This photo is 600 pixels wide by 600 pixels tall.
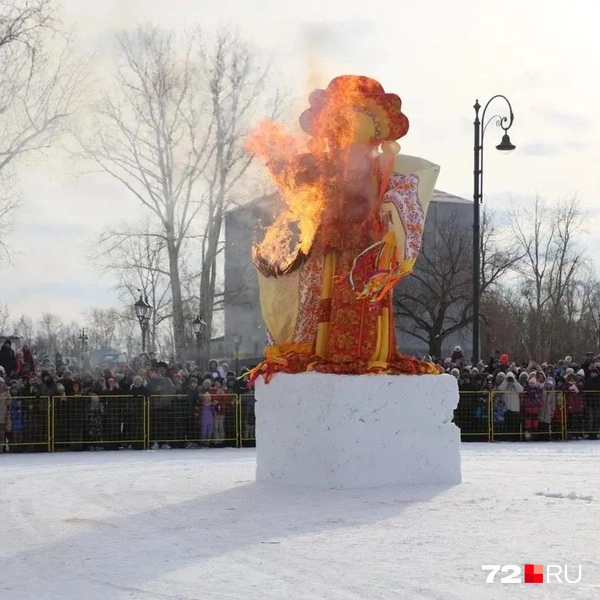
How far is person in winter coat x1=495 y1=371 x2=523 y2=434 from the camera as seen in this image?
25.0m

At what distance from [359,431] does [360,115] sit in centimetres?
383

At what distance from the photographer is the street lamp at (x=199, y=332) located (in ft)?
110

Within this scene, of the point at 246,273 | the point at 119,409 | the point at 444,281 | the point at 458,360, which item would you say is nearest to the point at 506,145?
the point at 458,360

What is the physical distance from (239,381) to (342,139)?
10276 millimetres

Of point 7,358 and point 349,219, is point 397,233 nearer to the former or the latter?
point 349,219

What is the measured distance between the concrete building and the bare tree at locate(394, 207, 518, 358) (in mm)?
695

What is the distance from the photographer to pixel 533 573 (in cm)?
886

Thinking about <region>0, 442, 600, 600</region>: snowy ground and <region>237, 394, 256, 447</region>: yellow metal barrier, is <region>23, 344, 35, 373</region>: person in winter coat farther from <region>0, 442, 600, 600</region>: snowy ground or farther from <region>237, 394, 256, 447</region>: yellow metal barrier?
<region>0, 442, 600, 600</region>: snowy ground

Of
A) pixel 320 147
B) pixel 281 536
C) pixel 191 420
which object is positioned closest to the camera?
pixel 281 536

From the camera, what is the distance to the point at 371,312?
14727mm

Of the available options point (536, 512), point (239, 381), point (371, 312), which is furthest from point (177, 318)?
point (536, 512)

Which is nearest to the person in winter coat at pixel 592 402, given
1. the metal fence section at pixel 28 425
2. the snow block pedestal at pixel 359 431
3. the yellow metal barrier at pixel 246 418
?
the yellow metal barrier at pixel 246 418

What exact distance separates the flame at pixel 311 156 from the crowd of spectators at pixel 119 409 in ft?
23.6

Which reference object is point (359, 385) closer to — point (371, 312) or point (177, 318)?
point (371, 312)
